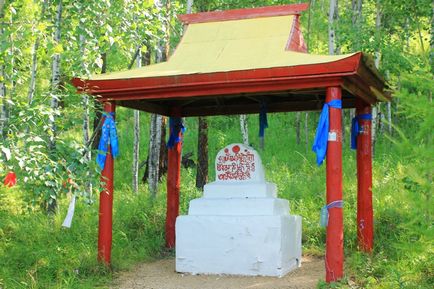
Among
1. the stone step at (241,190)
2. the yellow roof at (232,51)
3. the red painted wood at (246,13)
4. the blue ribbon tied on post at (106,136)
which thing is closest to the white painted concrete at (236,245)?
the stone step at (241,190)

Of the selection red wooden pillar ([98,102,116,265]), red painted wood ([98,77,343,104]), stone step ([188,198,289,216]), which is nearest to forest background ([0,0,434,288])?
red wooden pillar ([98,102,116,265])

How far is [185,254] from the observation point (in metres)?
8.34

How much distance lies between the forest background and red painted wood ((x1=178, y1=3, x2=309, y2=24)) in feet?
2.17

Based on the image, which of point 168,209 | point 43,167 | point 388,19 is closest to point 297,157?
point 388,19

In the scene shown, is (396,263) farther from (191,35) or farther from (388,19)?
(388,19)

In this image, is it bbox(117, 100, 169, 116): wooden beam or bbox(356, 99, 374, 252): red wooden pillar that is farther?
bbox(356, 99, 374, 252): red wooden pillar

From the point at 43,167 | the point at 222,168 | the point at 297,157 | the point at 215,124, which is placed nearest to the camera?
the point at 43,167

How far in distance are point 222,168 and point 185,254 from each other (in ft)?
4.81

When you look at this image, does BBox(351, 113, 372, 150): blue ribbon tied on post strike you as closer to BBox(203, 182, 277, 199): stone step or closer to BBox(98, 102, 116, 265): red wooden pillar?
BBox(203, 182, 277, 199): stone step

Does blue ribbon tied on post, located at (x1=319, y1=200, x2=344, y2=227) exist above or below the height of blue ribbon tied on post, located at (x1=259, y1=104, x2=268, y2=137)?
below

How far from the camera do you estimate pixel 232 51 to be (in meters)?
8.41

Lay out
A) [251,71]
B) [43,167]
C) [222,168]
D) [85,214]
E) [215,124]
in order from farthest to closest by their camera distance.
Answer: [215,124] < [85,214] < [222,168] < [251,71] < [43,167]

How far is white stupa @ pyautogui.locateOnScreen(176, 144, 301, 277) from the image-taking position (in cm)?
796

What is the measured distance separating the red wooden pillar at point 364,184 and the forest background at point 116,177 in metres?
Answer: 0.32
